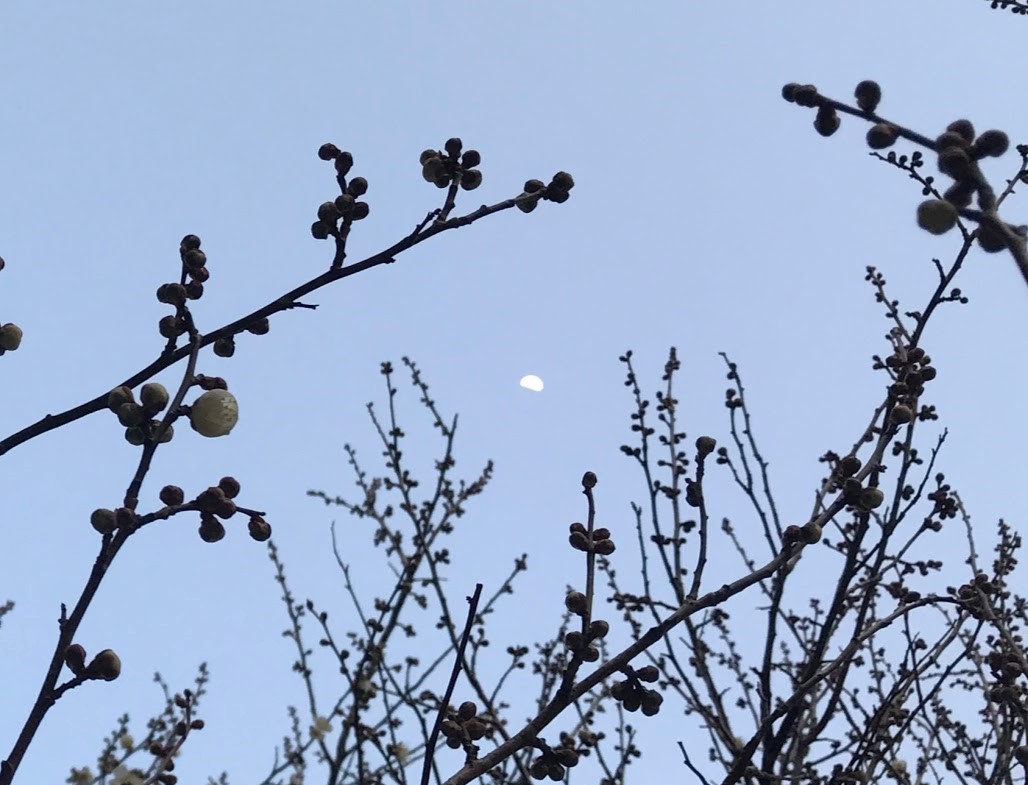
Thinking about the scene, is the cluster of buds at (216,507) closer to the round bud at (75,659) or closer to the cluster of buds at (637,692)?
the round bud at (75,659)

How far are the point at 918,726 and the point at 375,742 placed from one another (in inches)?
158

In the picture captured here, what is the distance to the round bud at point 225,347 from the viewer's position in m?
2.59

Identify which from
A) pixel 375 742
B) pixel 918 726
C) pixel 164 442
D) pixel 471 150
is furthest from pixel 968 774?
pixel 164 442

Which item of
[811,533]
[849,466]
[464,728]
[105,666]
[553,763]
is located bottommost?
[553,763]

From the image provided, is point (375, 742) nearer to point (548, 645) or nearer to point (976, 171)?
point (548, 645)

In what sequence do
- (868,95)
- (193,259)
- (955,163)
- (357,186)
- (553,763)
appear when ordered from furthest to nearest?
(357,186)
(193,259)
(553,763)
(868,95)
(955,163)

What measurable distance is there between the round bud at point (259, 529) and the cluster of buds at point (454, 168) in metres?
1.20

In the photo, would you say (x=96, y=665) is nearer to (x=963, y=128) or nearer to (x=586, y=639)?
(x=586, y=639)

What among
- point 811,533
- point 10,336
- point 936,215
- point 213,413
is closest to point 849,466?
point 811,533

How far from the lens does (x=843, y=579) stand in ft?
12.5

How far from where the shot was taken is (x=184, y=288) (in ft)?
8.07

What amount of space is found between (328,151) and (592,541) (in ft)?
4.61

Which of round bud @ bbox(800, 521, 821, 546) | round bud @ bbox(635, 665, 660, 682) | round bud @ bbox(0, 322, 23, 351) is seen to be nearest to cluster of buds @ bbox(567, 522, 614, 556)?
round bud @ bbox(635, 665, 660, 682)

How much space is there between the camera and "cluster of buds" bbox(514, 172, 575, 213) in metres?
2.78
